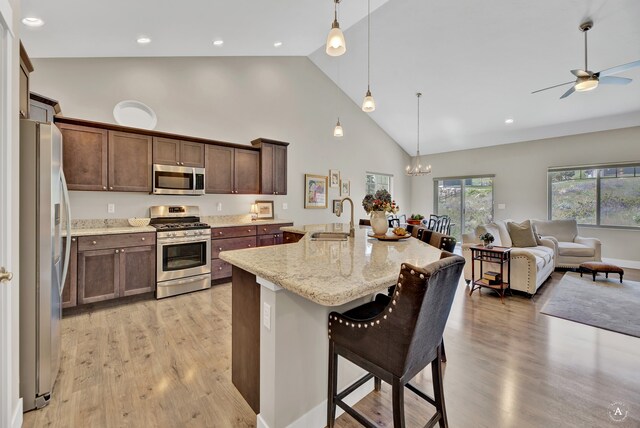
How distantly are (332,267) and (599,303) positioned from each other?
161 inches

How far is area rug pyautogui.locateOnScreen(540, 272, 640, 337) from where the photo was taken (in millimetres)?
2934

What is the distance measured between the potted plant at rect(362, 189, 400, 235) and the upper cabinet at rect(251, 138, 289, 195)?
281 cm

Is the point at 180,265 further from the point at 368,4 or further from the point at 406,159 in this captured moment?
the point at 406,159

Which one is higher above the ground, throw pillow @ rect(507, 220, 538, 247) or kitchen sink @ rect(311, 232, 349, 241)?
kitchen sink @ rect(311, 232, 349, 241)


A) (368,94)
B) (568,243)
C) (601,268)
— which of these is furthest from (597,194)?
(368,94)

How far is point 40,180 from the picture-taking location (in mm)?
1662

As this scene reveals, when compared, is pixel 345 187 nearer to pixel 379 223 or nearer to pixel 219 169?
pixel 219 169

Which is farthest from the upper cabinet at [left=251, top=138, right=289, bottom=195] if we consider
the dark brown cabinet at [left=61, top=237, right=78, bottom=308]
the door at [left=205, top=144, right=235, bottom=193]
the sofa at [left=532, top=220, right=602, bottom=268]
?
the sofa at [left=532, top=220, right=602, bottom=268]

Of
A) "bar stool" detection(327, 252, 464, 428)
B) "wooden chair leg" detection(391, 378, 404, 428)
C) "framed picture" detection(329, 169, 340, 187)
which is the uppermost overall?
"framed picture" detection(329, 169, 340, 187)

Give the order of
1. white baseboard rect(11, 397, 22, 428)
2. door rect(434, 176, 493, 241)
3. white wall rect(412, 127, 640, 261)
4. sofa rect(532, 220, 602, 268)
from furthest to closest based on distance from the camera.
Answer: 1. door rect(434, 176, 493, 241)
2. white wall rect(412, 127, 640, 261)
3. sofa rect(532, 220, 602, 268)
4. white baseboard rect(11, 397, 22, 428)

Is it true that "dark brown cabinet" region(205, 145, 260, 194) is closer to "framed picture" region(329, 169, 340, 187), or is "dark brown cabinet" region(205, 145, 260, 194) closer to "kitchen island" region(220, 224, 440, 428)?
"framed picture" region(329, 169, 340, 187)

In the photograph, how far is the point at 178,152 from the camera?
3994mm

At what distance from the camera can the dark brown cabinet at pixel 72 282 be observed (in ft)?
9.80

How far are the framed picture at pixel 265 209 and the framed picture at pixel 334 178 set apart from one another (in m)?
1.69
